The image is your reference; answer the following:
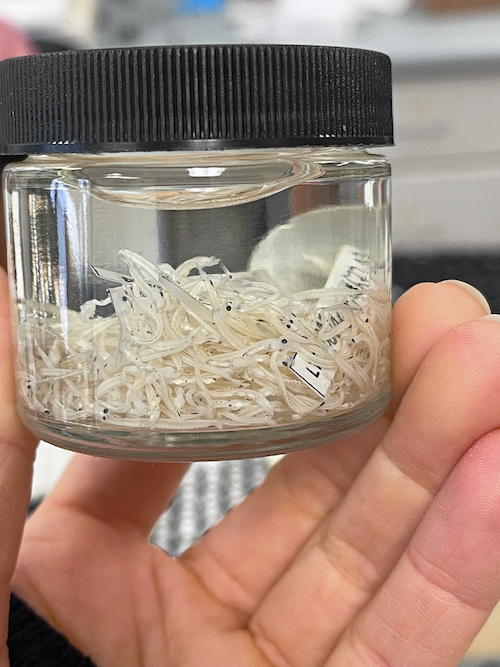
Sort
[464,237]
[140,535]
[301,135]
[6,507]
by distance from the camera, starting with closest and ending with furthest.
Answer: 1. [301,135]
2. [6,507]
3. [140,535]
4. [464,237]

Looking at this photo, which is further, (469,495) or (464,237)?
(464,237)

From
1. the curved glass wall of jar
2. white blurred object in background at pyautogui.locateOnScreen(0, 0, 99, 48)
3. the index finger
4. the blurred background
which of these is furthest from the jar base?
white blurred object in background at pyautogui.locateOnScreen(0, 0, 99, 48)

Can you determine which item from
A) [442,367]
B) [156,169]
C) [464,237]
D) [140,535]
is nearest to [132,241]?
[156,169]

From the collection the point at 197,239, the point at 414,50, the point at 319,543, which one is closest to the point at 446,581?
the point at 319,543

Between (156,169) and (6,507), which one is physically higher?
(156,169)

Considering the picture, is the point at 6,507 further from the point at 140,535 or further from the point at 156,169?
the point at 156,169

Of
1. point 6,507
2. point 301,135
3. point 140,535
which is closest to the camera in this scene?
point 301,135

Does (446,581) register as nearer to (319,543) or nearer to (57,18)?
(319,543)

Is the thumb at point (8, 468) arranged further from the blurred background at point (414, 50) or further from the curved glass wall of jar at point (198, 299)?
the blurred background at point (414, 50)
